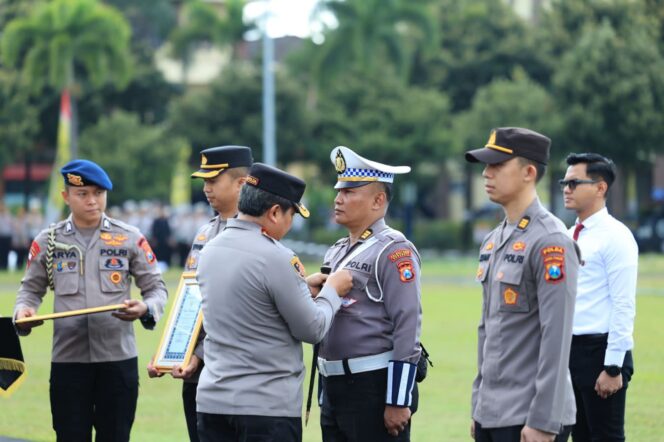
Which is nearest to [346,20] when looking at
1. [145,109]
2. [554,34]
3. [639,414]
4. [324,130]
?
[324,130]

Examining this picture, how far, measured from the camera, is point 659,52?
49469 millimetres

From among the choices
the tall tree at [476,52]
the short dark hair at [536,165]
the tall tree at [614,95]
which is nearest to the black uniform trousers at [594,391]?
the short dark hair at [536,165]

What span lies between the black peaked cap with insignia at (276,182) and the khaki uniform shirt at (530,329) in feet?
3.15

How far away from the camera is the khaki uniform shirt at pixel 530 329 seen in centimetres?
537

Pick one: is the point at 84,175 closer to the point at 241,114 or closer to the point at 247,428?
the point at 247,428

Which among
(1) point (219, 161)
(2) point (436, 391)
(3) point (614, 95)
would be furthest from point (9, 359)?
(3) point (614, 95)

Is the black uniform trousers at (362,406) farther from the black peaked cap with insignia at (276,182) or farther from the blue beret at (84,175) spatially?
the blue beret at (84,175)

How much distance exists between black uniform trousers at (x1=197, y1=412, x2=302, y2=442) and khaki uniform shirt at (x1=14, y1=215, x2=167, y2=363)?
183 centimetres

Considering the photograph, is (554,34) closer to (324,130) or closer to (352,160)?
(324,130)

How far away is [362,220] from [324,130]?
1885 inches

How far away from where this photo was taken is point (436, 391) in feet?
41.8

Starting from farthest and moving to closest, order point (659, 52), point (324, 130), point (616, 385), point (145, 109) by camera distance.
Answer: point (145, 109) → point (324, 130) → point (659, 52) → point (616, 385)

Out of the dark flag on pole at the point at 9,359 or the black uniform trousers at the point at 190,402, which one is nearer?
the black uniform trousers at the point at 190,402

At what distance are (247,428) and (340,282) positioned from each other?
0.85 m
